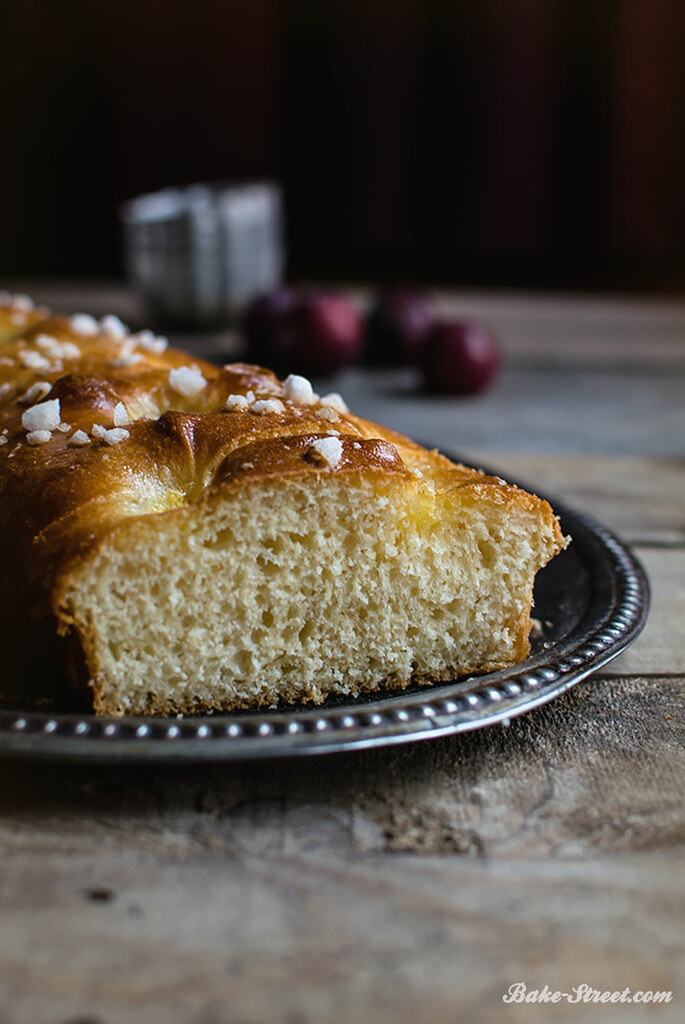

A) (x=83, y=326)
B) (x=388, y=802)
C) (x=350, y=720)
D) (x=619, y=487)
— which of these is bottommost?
(x=619, y=487)

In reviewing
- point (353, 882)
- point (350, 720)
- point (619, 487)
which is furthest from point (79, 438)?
point (619, 487)

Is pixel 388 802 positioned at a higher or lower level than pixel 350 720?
lower

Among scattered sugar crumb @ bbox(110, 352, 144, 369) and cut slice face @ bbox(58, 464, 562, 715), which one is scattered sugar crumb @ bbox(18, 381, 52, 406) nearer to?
scattered sugar crumb @ bbox(110, 352, 144, 369)

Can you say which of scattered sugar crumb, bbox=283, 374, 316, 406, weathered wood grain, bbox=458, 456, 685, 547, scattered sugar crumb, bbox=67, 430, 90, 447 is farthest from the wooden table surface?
weathered wood grain, bbox=458, 456, 685, 547

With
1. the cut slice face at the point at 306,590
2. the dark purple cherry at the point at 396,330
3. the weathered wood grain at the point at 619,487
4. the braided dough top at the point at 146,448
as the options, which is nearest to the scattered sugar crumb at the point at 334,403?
the braided dough top at the point at 146,448

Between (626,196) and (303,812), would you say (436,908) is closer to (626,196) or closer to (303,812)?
(303,812)

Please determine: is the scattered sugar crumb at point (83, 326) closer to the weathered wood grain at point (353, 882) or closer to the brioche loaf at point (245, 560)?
the brioche loaf at point (245, 560)

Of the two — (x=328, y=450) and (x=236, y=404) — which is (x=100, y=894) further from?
(x=236, y=404)

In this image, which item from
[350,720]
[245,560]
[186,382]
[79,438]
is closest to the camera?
[350,720]
